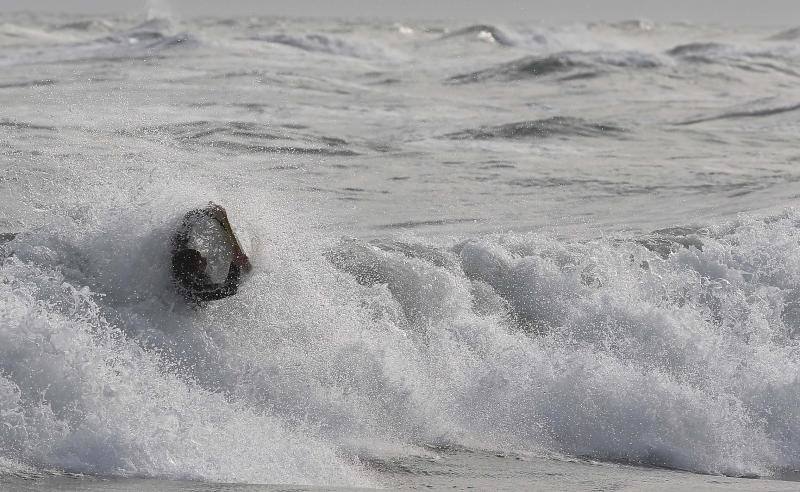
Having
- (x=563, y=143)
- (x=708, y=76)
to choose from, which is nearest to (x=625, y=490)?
(x=563, y=143)

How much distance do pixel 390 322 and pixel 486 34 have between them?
3308cm

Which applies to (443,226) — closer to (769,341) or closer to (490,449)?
(769,341)

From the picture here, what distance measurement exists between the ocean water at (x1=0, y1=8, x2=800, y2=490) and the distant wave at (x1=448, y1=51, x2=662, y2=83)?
11.7 m

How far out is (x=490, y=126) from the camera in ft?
58.3

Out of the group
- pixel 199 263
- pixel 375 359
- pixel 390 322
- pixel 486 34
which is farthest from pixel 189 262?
pixel 486 34

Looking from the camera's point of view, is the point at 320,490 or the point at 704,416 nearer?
the point at 320,490

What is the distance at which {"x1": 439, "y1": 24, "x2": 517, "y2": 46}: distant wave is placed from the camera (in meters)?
38.8

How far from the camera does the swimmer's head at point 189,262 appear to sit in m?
6.18

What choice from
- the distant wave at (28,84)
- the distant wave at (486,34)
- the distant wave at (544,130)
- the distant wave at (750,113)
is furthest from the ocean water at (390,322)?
the distant wave at (486,34)

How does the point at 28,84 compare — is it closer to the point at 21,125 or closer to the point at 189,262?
the point at 21,125

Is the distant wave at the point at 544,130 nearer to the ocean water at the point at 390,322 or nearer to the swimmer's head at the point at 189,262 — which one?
the ocean water at the point at 390,322

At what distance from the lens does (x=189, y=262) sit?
620 centimetres

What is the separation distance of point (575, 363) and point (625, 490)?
1.46m

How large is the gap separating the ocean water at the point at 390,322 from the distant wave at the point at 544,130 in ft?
6.21
